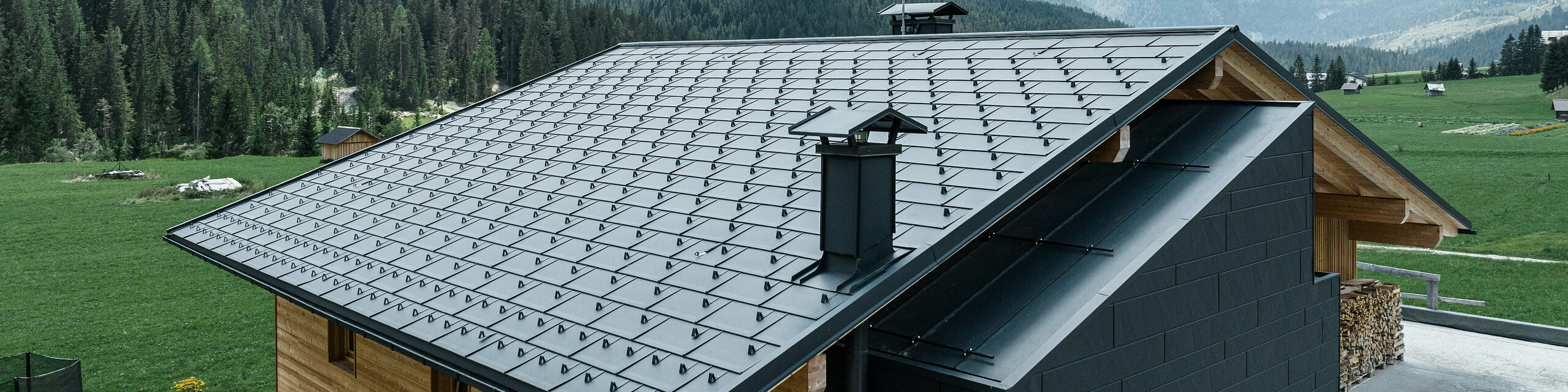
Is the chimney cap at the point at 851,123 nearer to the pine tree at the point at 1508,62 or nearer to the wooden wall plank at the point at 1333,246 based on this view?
the wooden wall plank at the point at 1333,246

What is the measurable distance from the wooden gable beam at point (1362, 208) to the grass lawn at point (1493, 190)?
10.5 metres

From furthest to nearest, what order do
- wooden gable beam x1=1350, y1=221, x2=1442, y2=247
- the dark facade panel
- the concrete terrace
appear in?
the concrete terrace
wooden gable beam x1=1350, y1=221, x2=1442, y2=247
the dark facade panel

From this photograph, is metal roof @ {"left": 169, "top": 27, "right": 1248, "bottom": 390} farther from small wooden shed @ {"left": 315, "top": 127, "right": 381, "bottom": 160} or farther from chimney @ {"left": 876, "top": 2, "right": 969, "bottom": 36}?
small wooden shed @ {"left": 315, "top": 127, "right": 381, "bottom": 160}

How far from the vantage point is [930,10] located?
10516 mm

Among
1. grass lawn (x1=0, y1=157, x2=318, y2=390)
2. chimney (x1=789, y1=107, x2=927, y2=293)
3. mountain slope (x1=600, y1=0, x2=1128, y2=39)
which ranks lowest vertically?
grass lawn (x1=0, y1=157, x2=318, y2=390)

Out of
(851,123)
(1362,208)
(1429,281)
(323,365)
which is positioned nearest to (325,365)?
(323,365)

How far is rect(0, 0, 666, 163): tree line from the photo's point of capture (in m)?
73.4

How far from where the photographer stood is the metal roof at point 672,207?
16.1 feet

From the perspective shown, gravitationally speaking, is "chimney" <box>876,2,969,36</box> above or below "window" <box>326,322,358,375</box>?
above

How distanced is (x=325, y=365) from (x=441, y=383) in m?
2.83

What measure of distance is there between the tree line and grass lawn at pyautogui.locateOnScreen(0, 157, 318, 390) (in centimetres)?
2514

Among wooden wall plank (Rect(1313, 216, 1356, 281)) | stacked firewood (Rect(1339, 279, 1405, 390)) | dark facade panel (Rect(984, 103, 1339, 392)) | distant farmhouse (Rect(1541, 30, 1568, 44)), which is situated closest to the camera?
dark facade panel (Rect(984, 103, 1339, 392))

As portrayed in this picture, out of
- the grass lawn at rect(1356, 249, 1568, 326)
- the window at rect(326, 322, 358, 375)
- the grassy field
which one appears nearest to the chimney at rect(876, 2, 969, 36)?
the window at rect(326, 322, 358, 375)

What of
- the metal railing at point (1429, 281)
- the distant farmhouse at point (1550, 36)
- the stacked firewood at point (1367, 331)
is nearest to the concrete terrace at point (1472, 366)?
the stacked firewood at point (1367, 331)
